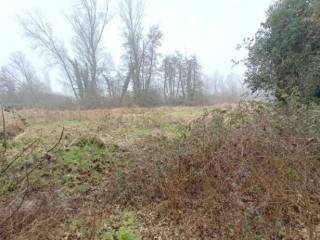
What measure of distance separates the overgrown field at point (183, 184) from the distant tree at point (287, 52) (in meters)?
1.65

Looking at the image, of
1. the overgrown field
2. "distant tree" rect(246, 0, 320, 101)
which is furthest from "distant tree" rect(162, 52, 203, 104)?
the overgrown field

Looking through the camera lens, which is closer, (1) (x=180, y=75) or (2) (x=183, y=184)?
(2) (x=183, y=184)

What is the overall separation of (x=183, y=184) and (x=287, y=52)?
5.18 meters

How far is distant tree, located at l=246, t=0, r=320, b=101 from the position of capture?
675 centimetres

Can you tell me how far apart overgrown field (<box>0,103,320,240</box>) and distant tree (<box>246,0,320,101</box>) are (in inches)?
65.0

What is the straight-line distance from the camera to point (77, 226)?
362 cm

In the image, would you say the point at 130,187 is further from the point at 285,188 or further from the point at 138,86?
the point at 138,86

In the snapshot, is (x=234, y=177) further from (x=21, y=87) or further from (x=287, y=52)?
(x=21, y=87)

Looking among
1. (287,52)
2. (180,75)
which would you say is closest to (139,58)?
(180,75)

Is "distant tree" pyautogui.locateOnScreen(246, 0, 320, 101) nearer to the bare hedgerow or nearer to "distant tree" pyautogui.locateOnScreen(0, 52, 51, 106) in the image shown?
the bare hedgerow

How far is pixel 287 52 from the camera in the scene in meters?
7.51

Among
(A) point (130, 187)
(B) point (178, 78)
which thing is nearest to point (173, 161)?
(A) point (130, 187)

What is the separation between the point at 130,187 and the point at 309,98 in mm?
4994

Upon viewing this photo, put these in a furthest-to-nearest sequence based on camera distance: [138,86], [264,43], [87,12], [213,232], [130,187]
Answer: [87,12]
[138,86]
[264,43]
[130,187]
[213,232]
